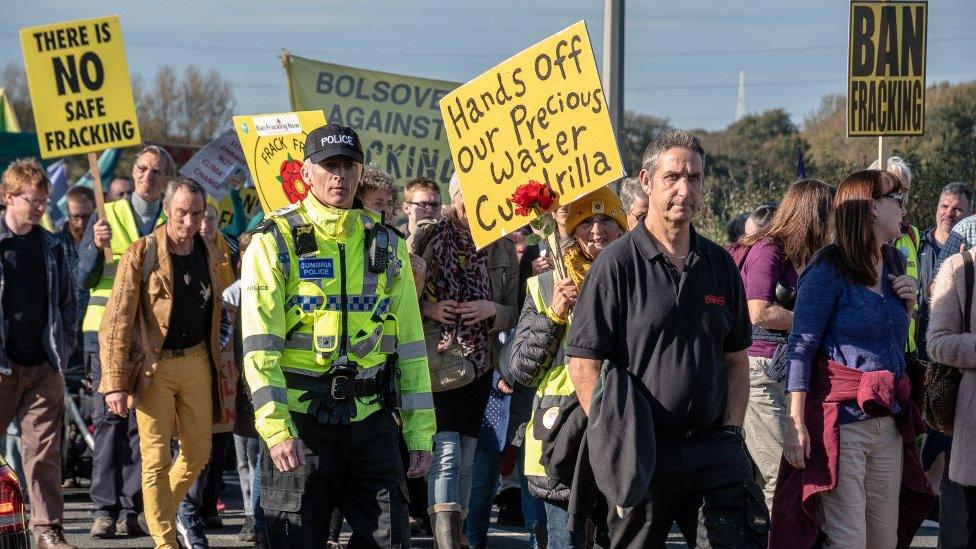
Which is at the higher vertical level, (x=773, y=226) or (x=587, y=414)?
(x=773, y=226)

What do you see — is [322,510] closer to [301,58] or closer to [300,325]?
[300,325]

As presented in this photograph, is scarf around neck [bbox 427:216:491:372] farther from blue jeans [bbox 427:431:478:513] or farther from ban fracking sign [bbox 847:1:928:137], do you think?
ban fracking sign [bbox 847:1:928:137]

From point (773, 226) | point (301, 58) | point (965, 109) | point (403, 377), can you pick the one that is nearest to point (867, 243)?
point (773, 226)

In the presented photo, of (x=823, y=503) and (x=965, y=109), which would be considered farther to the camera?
(x=965, y=109)

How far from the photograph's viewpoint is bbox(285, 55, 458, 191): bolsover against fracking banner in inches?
492

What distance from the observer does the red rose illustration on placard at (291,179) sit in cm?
805

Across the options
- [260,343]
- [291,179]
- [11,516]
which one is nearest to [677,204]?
[260,343]

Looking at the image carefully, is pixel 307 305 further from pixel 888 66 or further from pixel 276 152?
pixel 888 66

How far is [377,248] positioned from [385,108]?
24.6ft

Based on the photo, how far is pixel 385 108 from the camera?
496 inches

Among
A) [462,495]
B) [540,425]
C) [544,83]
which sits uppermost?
[544,83]

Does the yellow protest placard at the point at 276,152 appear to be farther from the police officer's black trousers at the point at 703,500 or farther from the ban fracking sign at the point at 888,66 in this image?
the ban fracking sign at the point at 888,66

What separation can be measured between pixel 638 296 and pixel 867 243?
4.95 feet

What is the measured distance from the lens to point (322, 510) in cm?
512
